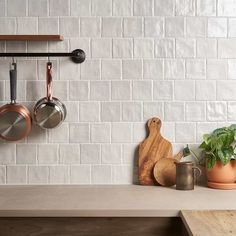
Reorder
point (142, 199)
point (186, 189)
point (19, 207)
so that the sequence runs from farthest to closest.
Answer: point (186, 189), point (142, 199), point (19, 207)

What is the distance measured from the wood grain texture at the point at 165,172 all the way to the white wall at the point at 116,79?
0.33ft

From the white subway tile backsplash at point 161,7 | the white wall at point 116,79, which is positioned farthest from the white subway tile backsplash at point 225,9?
the white subway tile backsplash at point 161,7

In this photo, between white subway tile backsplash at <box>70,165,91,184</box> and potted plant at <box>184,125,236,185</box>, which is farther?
white subway tile backsplash at <box>70,165,91,184</box>

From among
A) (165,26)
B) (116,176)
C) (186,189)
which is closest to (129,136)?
(116,176)

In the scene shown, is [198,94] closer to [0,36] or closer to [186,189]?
[186,189]

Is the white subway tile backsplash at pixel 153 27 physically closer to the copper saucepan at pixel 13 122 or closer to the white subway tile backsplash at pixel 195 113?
the white subway tile backsplash at pixel 195 113

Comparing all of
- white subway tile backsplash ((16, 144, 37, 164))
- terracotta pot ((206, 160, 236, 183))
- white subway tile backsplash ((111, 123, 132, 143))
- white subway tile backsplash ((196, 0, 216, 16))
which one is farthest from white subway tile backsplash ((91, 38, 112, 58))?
terracotta pot ((206, 160, 236, 183))

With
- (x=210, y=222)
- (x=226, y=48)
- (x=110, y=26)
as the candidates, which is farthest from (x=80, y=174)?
(x=226, y=48)

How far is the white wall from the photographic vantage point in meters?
2.10

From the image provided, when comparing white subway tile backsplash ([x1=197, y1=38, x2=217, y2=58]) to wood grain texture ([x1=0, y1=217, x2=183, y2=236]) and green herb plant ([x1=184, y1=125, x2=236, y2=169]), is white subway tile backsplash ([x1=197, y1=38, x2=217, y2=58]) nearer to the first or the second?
green herb plant ([x1=184, y1=125, x2=236, y2=169])

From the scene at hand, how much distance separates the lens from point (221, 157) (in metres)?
1.92

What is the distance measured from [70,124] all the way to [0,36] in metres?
0.54

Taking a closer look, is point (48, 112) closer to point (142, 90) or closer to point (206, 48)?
point (142, 90)

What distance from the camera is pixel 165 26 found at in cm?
210
